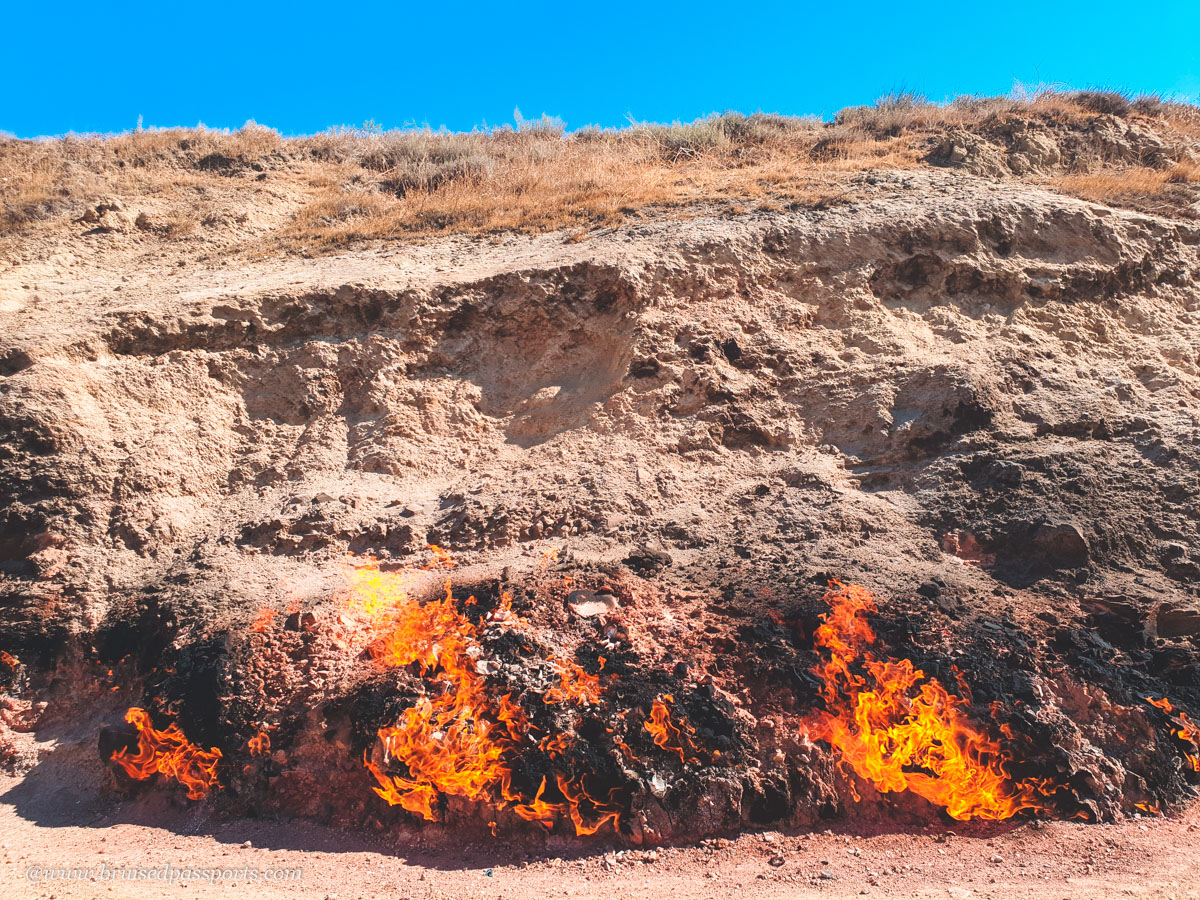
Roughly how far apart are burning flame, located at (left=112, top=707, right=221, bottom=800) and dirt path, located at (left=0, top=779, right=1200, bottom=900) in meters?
0.30

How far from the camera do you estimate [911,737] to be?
14.7ft

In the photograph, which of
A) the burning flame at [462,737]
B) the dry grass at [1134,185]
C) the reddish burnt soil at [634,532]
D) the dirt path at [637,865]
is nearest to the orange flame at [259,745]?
the reddish burnt soil at [634,532]

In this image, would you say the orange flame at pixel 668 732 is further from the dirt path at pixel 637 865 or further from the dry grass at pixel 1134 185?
the dry grass at pixel 1134 185

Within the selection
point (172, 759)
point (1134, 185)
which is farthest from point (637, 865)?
point (1134, 185)

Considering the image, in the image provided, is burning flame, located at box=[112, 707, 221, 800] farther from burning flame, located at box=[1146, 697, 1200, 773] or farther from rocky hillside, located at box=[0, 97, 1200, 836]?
burning flame, located at box=[1146, 697, 1200, 773]

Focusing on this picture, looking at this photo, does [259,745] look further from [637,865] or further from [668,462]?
[668,462]

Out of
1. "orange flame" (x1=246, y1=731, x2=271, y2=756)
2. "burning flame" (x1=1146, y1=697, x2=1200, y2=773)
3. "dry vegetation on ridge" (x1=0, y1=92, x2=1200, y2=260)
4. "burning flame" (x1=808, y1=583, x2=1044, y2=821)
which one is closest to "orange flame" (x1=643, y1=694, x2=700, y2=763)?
"burning flame" (x1=808, y1=583, x2=1044, y2=821)

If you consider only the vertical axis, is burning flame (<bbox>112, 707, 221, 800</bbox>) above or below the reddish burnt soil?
below

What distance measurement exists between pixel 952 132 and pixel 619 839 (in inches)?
414

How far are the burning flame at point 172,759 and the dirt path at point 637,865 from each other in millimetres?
303

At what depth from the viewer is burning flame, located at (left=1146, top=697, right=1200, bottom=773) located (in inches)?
179

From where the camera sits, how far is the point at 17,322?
7117 mm

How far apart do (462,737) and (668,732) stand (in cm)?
119

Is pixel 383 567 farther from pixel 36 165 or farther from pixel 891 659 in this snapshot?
pixel 36 165
